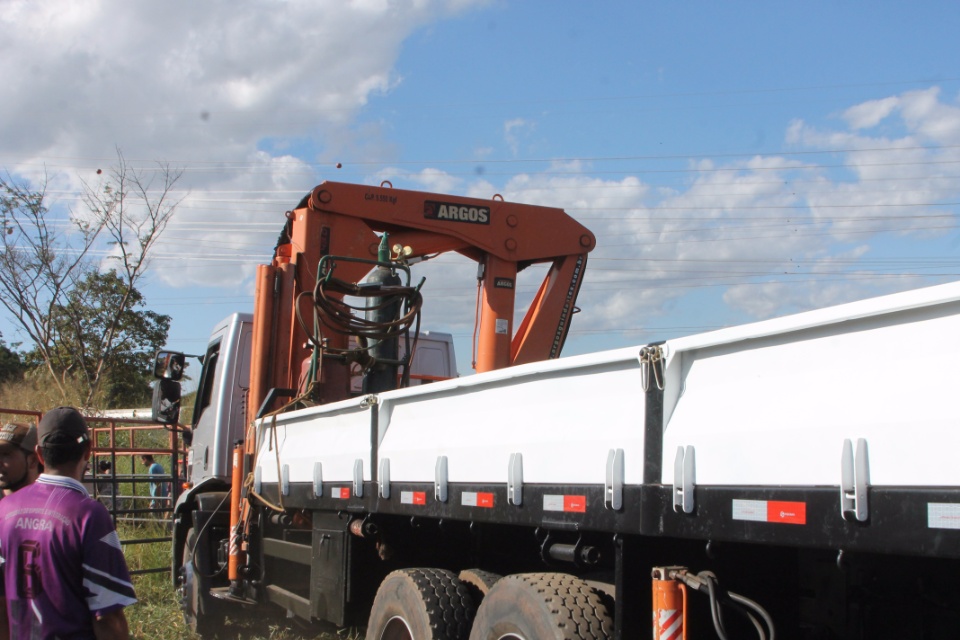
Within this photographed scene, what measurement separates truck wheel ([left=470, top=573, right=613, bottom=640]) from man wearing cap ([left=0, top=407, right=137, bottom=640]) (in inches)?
54.8

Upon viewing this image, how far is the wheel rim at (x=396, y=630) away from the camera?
472 cm

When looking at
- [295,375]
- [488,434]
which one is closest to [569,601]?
[488,434]

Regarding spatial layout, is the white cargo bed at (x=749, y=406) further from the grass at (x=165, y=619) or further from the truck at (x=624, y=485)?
the grass at (x=165, y=619)

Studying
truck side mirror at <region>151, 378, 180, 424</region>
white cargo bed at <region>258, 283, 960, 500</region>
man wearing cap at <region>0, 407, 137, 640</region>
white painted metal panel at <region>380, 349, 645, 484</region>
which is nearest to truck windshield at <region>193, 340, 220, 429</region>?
truck side mirror at <region>151, 378, 180, 424</region>

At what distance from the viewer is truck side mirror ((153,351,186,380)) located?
889cm

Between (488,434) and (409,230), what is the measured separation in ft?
13.9

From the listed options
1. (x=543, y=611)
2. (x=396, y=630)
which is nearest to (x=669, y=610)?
(x=543, y=611)

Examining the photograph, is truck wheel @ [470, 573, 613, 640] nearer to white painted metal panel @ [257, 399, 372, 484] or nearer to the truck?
the truck

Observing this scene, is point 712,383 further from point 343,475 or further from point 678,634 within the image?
point 343,475

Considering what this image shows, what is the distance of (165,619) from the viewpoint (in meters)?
8.88

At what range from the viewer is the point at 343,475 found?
545 cm

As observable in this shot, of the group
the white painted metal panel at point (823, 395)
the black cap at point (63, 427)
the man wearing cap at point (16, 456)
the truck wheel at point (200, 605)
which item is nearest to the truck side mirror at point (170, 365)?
the truck wheel at point (200, 605)

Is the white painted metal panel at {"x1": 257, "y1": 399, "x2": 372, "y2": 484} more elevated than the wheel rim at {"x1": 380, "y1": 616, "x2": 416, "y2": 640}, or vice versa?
the white painted metal panel at {"x1": 257, "y1": 399, "x2": 372, "y2": 484}

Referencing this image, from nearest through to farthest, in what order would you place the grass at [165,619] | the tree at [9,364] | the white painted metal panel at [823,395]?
the white painted metal panel at [823,395], the grass at [165,619], the tree at [9,364]
